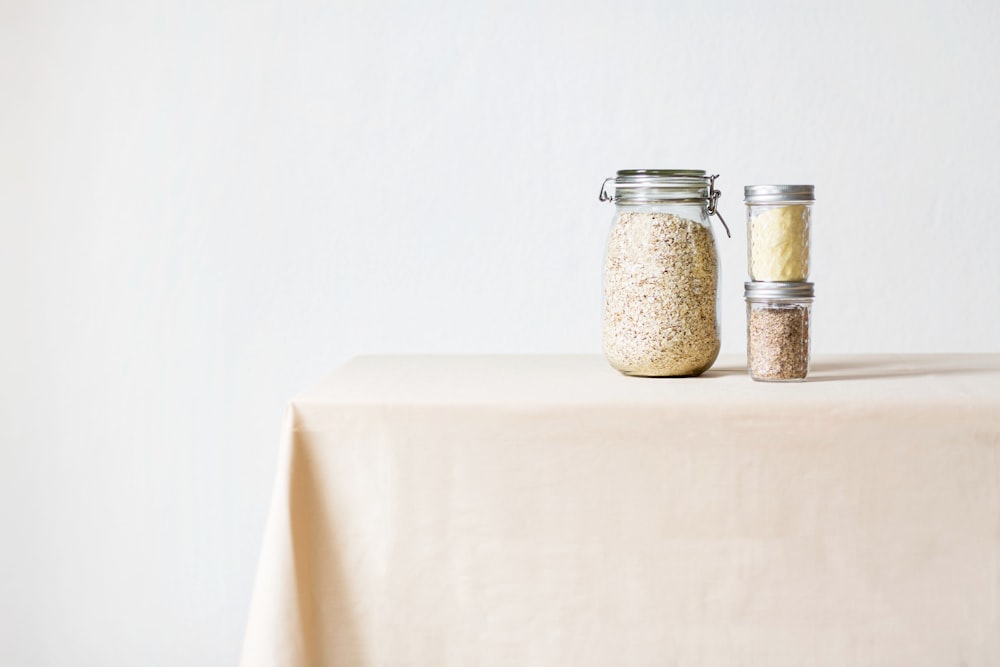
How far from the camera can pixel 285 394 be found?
2105 millimetres

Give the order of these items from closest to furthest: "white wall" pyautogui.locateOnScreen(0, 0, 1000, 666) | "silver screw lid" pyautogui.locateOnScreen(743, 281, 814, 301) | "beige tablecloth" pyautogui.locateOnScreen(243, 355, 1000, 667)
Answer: "beige tablecloth" pyautogui.locateOnScreen(243, 355, 1000, 667)
"silver screw lid" pyautogui.locateOnScreen(743, 281, 814, 301)
"white wall" pyautogui.locateOnScreen(0, 0, 1000, 666)

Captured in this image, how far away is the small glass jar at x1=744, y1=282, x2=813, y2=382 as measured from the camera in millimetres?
1170

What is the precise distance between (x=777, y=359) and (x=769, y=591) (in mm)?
266

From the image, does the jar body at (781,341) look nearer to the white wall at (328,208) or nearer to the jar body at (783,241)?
the jar body at (783,241)

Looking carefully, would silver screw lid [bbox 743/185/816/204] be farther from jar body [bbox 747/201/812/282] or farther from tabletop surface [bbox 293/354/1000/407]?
tabletop surface [bbox 293/354/1000/407]

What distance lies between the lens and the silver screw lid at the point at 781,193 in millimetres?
1180

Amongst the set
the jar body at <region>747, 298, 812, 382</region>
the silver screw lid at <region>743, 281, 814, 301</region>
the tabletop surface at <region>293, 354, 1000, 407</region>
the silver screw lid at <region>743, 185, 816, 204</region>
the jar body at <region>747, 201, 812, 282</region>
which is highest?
the silver screw lid at <region>743, 185, 816, 204</region>

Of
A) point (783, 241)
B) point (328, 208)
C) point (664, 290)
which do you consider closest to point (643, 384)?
point (664, 290)

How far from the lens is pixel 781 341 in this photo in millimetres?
1169

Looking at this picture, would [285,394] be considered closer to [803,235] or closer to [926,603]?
[803,235]

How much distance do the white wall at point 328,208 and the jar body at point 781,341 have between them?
2.85 ft

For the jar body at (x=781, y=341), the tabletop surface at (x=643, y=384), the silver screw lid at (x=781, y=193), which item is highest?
the silver screw lid at (x=781, y=193)

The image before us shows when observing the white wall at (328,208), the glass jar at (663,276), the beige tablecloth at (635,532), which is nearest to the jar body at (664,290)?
the glass jar at (663,276)

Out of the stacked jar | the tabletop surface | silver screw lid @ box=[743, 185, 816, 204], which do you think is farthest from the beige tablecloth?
silver screw lid @ box=[743, 185, 816, 204]
